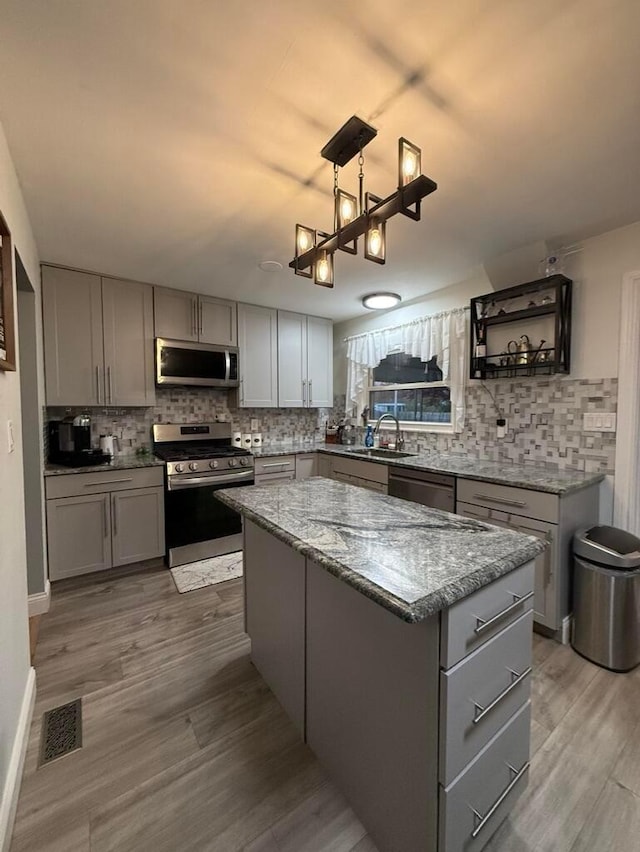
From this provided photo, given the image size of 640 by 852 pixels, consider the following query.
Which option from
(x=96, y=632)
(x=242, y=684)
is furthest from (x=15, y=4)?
(x=96, y=632)

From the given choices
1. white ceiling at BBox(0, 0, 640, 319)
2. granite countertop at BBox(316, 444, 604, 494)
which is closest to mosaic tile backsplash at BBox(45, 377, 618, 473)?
granite countertop at BBox(316, 444, 604, 494)

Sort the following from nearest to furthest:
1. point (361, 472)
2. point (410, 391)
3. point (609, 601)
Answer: point (609, 601)
point (361, 472)
point (410, 391)

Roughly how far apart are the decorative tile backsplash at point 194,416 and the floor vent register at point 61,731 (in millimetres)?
2073

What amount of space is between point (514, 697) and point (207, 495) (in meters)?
2.56

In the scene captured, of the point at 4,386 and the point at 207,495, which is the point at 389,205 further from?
the point at 207,495

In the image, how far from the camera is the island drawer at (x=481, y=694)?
0.86 m

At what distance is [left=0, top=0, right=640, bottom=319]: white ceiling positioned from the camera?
1.01 metres

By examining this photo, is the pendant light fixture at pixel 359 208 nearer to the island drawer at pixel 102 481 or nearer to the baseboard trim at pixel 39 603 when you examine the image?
the island drawer at pixel 102 481

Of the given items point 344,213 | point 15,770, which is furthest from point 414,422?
point 15,770

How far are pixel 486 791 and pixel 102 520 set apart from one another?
2768mm

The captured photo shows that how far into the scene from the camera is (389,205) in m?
1.18

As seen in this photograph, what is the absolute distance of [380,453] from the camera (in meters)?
3.58

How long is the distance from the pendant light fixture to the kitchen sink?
6.70 feet

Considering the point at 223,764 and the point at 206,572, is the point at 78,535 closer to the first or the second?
the point at 206,572
